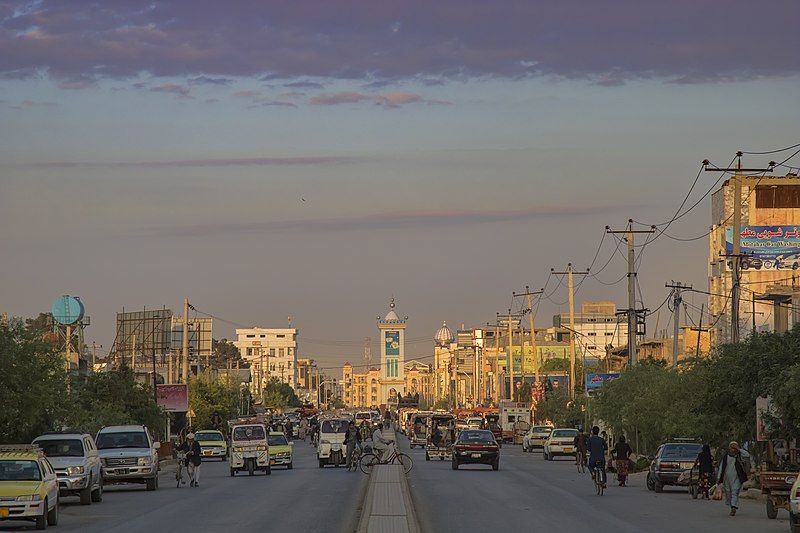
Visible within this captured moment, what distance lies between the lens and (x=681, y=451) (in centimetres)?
3891

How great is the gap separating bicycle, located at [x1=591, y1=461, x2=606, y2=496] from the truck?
225ft

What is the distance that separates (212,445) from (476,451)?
21.4 meters

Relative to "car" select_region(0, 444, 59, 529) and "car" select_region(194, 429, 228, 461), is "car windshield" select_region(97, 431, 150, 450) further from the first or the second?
"car" select_region(194, 429, 228, 461)

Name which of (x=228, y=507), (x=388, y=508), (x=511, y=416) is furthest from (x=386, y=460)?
(x=511, y=416)

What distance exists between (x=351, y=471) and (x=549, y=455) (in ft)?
61.5

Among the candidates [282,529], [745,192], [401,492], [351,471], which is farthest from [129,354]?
[282,529]

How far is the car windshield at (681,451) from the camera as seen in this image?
38559mm

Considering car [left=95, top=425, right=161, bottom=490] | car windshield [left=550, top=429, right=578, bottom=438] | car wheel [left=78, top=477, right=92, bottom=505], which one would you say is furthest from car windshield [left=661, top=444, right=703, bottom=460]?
car windshield [left=550, top=429, right=578, bottom=438]

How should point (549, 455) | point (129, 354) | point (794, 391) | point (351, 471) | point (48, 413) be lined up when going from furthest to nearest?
1. point (129, 354)
2. point (549, 455)
3. point (351, 471)
4. point (48, 413)
5. point (794, 391)

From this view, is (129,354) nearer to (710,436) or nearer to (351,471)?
(351,471)

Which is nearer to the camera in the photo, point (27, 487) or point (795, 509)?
point (795, 509)

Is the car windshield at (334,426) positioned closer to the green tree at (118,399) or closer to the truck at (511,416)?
the green tree at (118,399)

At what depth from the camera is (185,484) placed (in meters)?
44.1

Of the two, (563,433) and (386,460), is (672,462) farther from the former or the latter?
(563,433)
